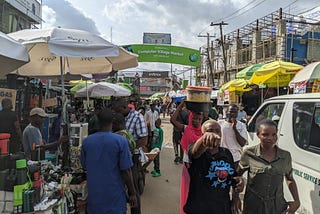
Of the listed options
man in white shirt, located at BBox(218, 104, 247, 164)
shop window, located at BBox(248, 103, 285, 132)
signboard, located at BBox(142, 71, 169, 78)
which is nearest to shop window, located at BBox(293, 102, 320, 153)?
shop window, located at BBox(248, 103, 285, 132)

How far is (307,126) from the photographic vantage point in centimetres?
338

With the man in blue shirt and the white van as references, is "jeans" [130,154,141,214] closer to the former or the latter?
the man in blue shirt

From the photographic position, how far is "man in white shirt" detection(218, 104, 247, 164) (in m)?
4.59

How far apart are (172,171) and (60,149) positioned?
370 centimetres

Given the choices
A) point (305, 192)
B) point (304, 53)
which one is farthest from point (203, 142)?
point (304, 53)

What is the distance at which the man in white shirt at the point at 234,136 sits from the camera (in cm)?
459

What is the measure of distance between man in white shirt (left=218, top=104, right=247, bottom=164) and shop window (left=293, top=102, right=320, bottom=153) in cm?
113

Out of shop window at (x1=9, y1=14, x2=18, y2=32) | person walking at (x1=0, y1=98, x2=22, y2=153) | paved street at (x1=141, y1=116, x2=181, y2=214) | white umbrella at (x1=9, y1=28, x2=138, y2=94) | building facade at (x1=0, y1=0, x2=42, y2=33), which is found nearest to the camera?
white umbrella at (x1=9, y1=28, x2=138, y2=94)

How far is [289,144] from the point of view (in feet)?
11.6

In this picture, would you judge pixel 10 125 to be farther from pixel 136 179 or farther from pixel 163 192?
pixel 163 192

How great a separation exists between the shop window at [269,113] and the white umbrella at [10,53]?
10.7 feet

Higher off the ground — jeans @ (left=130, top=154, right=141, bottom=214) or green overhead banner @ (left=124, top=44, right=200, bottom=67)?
green overhead banner @ (left=124, top=44, right=200, bottom=67)

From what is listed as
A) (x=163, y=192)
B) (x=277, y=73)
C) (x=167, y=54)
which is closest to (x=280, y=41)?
(x=167, y=54)

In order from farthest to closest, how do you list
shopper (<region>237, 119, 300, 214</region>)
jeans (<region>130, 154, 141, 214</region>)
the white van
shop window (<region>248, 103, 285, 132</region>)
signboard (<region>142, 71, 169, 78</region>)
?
signboard (<region>142, 71, 169, 78</region>) < shop window (<region>248, 103, 285, 132</region>) < jeans (<region>130, 154, 141, 214</region>) < the white van < shopper (<region>237, 119, 300, 214</region>)
